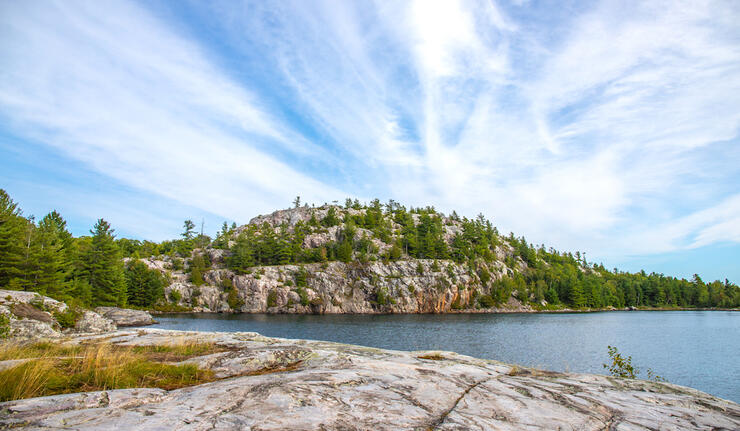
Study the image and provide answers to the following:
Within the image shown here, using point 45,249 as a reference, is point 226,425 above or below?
below

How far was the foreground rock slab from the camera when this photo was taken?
6320 millimetres

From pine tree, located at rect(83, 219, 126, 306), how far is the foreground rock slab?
82332 mm

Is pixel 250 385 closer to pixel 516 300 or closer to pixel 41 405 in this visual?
pixel 41 405

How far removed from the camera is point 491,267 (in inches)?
6344

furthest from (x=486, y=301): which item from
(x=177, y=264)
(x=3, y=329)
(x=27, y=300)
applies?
(x=3, y=329)

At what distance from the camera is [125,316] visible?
216 feet

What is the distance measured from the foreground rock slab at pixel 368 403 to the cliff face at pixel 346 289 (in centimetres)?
11162

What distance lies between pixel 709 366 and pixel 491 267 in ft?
410

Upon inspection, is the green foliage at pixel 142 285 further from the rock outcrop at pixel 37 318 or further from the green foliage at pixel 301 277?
the rock outcrop at pixel 37 318

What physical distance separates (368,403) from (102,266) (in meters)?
89.3

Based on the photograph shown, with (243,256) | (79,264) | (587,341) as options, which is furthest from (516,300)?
(79,264)

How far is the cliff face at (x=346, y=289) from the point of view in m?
117

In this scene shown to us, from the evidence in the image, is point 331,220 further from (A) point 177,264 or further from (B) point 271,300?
(A) point 177,264

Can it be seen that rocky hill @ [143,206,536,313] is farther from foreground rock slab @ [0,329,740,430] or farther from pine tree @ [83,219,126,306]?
foreground rock slab @ [0,329,740,430]
